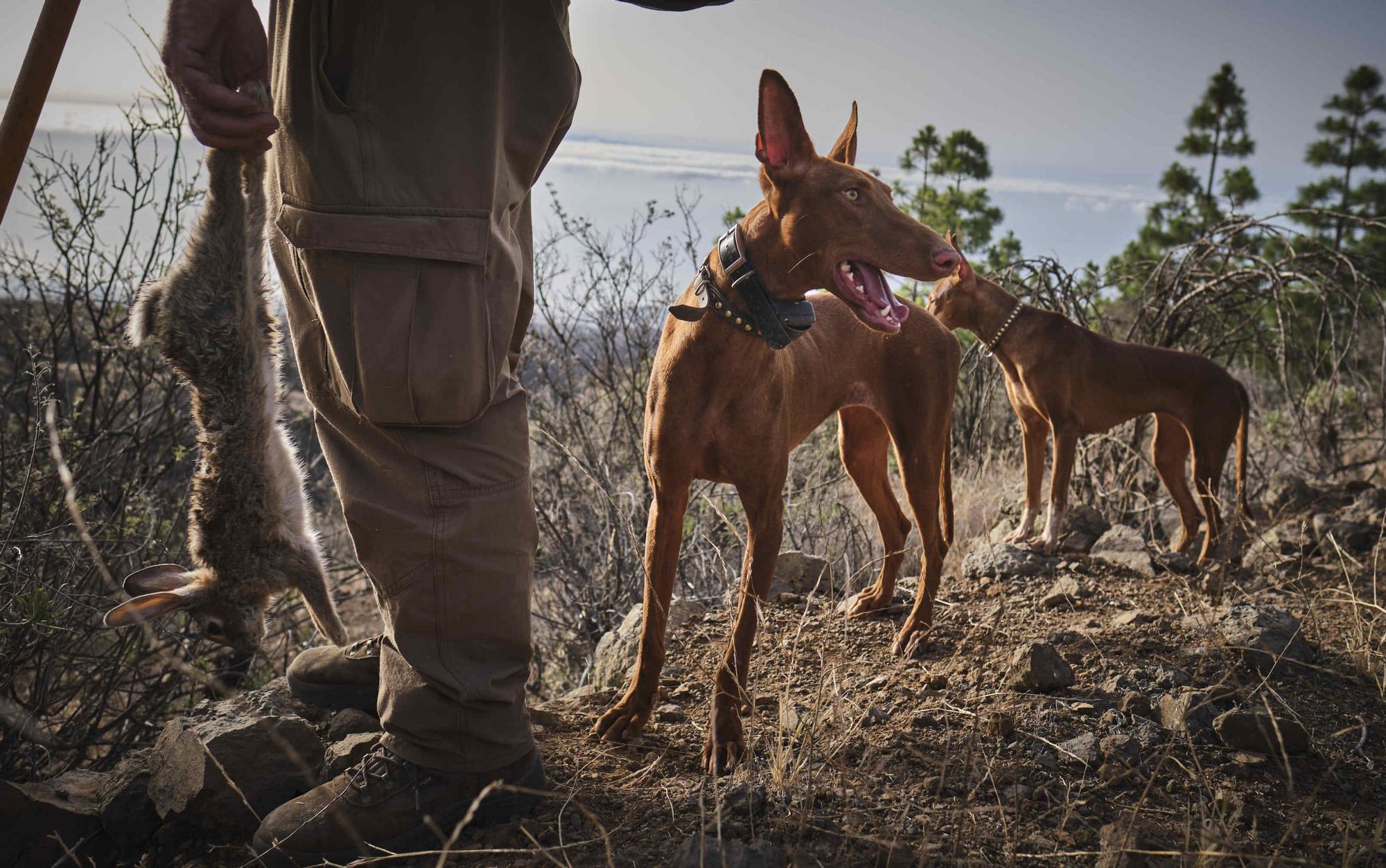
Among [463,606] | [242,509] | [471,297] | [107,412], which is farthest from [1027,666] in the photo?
[107,412]

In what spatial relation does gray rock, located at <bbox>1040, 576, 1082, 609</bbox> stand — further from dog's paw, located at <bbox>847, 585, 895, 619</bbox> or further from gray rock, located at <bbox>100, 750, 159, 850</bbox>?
gray rock, located at <bbox>100, 750, 159, 850</bbox>

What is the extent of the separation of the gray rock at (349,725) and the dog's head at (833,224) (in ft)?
6.84

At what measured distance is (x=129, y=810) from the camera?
2506 mm

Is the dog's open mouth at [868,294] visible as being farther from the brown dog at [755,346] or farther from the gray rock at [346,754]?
the gray rock at [346,754]

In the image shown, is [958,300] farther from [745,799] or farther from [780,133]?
[745,799]

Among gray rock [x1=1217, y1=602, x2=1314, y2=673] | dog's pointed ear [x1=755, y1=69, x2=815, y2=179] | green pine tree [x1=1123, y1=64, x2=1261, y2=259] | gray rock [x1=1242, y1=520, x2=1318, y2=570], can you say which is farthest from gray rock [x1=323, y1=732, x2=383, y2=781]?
green pine tree [x1=1123, y1=64, x2=1261, y2=259]

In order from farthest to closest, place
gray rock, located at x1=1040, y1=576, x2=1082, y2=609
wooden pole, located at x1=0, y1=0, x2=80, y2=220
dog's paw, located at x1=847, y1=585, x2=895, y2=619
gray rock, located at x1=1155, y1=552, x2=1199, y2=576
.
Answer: gray rock, located at x1=1155, y1=552, x2=1199, y2=576
gray rock, located at x1=1040, y1=576, x2=1082, y2=609
dog's paw, located at x1=847, y1=585, x2=895, y2=619
wooden pole, located at x1=0, y1=0, x2=80, y2=220

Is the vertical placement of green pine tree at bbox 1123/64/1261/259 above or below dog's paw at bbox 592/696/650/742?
above

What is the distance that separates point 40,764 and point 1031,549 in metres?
4.85

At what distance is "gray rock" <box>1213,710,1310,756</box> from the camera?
8.86 ft

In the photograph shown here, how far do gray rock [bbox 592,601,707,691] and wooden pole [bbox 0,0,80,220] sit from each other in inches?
107

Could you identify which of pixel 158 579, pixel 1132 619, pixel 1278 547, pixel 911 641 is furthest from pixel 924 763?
pixel 1278 547

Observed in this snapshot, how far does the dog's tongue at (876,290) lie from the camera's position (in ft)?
9.04

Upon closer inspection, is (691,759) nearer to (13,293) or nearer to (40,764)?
(40,764)
